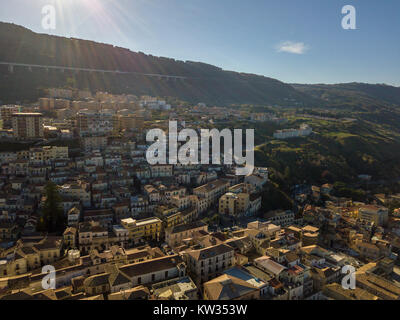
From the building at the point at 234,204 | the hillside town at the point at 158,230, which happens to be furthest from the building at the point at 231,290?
the building at the point at 234,204

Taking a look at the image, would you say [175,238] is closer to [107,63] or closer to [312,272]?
[312,272]

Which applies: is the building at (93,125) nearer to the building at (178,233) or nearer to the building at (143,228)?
the building at (143,228)
